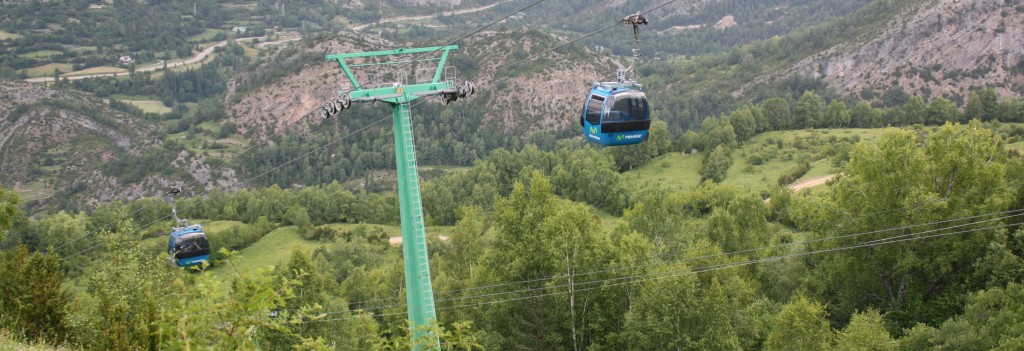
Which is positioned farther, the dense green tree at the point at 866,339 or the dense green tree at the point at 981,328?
the dense green tree at the point at 981,328

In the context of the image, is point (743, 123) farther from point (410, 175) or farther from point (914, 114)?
point (410, 175)

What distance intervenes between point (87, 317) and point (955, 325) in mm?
30632

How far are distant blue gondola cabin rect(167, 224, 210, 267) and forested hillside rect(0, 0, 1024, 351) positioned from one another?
0.72 meters

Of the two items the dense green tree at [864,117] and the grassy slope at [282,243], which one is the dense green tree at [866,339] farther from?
the dense green tree at [864,117]

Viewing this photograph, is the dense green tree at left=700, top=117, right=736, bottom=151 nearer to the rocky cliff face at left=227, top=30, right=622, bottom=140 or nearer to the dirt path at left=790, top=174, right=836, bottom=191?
the dirt path at left=790, top=174, right=836, bottom=191

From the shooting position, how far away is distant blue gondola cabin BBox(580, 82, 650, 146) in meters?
27.4

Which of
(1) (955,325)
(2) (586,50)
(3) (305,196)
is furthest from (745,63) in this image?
(1) (955,325)

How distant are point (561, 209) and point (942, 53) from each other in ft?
493

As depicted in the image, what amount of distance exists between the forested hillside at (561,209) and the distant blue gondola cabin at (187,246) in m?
0.72

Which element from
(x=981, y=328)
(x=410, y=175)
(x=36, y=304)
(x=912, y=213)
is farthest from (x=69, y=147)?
(x=981, y=328)

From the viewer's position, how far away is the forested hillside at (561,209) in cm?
2988

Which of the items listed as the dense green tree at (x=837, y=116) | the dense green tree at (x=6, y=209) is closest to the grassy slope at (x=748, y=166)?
the dense green tree at (x=837, y=116)

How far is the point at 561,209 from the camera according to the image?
36.4 metres

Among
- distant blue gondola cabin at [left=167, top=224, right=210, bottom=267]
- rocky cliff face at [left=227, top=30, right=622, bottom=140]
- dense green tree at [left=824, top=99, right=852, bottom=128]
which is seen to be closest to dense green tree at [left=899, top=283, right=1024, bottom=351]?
distant blue gondola cabin at [left=167, top=224, right=210, bottom=267]
